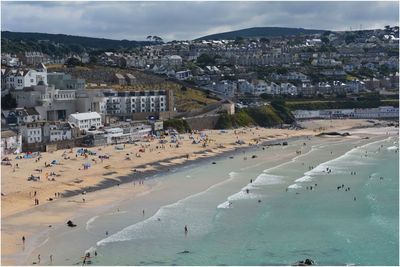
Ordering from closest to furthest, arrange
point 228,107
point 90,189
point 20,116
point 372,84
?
point 90,189 < point 20,116 < point 228,107 < point 372,84

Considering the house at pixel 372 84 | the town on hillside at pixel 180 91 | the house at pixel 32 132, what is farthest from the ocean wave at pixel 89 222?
the house at pixel 372 84

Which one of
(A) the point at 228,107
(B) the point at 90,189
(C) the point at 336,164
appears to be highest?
(A) the point at 228,107

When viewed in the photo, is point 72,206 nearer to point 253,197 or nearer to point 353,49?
point 253,197

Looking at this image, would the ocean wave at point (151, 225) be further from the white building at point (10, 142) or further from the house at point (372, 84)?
the house at point (372, 84)

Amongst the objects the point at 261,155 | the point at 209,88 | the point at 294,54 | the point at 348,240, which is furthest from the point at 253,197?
the point at 294,54

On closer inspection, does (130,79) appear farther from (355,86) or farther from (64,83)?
(355,86)

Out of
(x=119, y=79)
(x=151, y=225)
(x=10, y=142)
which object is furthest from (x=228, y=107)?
(x=151, y=225)

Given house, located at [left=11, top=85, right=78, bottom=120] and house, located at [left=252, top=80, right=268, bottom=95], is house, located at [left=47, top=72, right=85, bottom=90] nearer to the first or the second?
house, located at [left=11, top=85, right=78, bottom=120]
